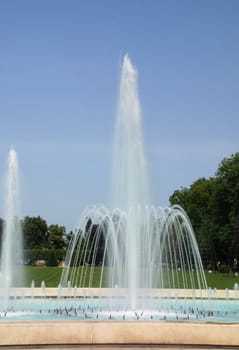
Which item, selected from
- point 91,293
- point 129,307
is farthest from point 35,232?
point 129,307

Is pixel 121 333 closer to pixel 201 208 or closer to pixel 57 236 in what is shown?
pixel 201 208

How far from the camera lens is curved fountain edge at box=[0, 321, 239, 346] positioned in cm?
978

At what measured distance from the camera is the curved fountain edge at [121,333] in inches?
385

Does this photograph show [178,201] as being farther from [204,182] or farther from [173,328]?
[173,328]

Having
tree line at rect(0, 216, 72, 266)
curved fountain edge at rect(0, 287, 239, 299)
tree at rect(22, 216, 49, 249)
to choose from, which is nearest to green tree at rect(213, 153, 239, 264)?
curved fountain edge at rect(0, 287, 239, 299)

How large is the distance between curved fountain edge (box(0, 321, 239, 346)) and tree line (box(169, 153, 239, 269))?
4415cm

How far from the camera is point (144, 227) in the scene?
21.0 meters

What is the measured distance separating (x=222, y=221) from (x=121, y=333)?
5078 centimetres

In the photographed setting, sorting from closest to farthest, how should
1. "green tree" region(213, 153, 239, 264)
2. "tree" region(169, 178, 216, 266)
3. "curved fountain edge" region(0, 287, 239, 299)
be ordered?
"curved fountain edge" region(0, 287, 239, 299)
"green tree" region(213, 153, 239, 264)
"tree" region(169, 178, 216, 266)

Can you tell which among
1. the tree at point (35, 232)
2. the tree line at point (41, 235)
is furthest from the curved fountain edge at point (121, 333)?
Answer: the tree at point (35, 232)

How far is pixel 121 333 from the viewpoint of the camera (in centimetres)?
991

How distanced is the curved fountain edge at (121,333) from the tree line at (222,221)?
44.2m

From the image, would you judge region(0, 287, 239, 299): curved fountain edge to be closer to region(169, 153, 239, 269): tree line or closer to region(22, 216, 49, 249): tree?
region(169, 153, 239, 269): tree line

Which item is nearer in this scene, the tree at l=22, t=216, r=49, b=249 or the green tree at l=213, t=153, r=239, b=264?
the green tree at l=213, t=153, r=239, b=264
